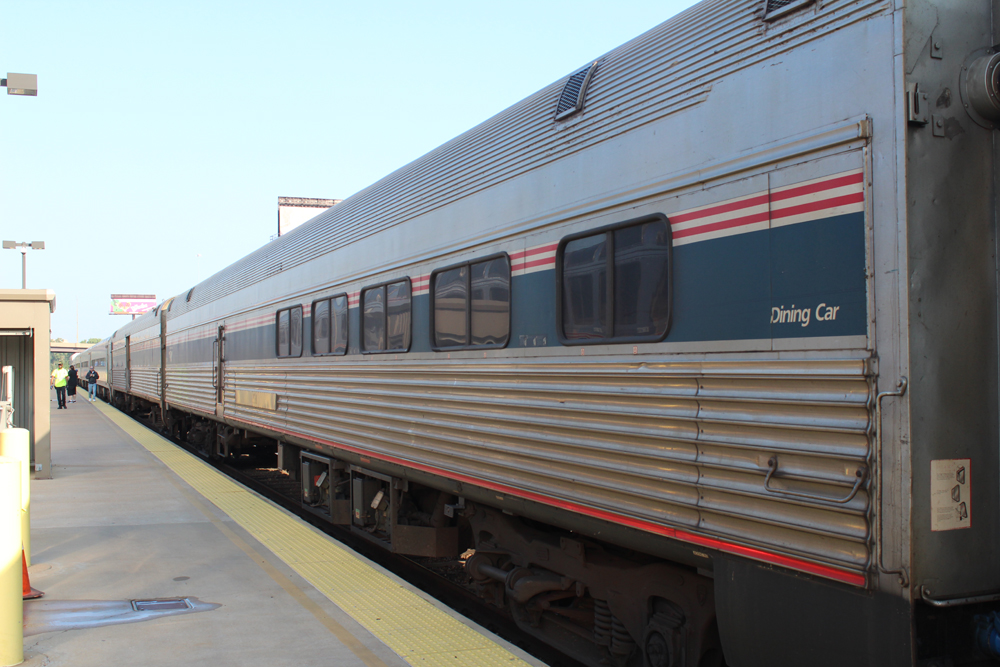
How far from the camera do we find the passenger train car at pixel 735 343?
2725mm

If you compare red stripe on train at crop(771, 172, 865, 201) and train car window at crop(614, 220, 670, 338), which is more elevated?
red stripe on train at crop(771, 172, 865, 201)

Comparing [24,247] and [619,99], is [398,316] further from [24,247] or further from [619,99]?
[24,247]

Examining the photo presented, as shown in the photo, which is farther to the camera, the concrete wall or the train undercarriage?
the concrete wall

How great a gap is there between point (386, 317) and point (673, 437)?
3750 mm

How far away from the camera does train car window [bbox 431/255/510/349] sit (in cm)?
504

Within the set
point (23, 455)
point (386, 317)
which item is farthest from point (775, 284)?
point (23, 455)

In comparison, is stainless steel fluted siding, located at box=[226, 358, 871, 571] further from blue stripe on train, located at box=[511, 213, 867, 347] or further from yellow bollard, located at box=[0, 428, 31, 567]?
yellow bollard, located at box=[0, 428, 31, 567]

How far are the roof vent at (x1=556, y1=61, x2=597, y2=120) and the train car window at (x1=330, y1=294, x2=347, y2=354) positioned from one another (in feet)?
12.1

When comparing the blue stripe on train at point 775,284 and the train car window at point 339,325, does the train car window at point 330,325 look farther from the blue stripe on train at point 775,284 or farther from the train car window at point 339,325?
the blue stripe on train at point 775,284

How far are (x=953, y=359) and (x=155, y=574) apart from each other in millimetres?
5409

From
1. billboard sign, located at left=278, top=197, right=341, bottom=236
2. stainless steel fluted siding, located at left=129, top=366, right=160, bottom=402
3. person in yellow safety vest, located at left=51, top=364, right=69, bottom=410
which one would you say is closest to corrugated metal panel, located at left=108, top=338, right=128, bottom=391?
person in yellow safety vest, located at left=51, top=364, right=69, bottom=410

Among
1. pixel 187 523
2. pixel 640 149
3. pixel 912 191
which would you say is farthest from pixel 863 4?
pixel 187 523

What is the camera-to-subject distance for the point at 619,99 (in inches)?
167

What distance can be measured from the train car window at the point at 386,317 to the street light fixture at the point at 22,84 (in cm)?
656
